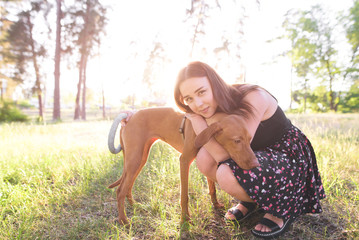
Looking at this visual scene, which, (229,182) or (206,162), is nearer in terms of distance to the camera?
(229,182)

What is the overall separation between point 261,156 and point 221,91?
2.11ft

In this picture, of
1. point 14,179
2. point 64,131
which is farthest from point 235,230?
point 64,131

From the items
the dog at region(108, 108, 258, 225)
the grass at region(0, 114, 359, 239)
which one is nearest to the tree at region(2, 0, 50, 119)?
the grass at region(0, 114, 359, 239)

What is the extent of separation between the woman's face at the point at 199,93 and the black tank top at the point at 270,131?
527mm

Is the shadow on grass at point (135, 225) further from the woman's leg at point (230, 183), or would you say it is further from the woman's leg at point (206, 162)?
the woman's leg at point (206, 162)

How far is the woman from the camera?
5.51 feet

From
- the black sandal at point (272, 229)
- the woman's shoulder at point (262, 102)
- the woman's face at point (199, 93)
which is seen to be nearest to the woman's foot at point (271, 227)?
the black sandal at point (272, 229)

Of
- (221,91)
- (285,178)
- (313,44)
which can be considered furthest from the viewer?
(313,44)

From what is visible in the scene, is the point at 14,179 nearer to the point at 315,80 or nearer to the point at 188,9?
the point at 188,9

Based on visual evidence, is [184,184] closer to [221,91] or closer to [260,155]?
[260,155]

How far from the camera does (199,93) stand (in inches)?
71.1

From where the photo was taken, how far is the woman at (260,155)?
1679 mm

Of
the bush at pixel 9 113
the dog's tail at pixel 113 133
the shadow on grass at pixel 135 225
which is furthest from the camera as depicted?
the bush at pixel 9 113

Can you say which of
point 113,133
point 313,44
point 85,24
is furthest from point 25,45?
point 313,44
